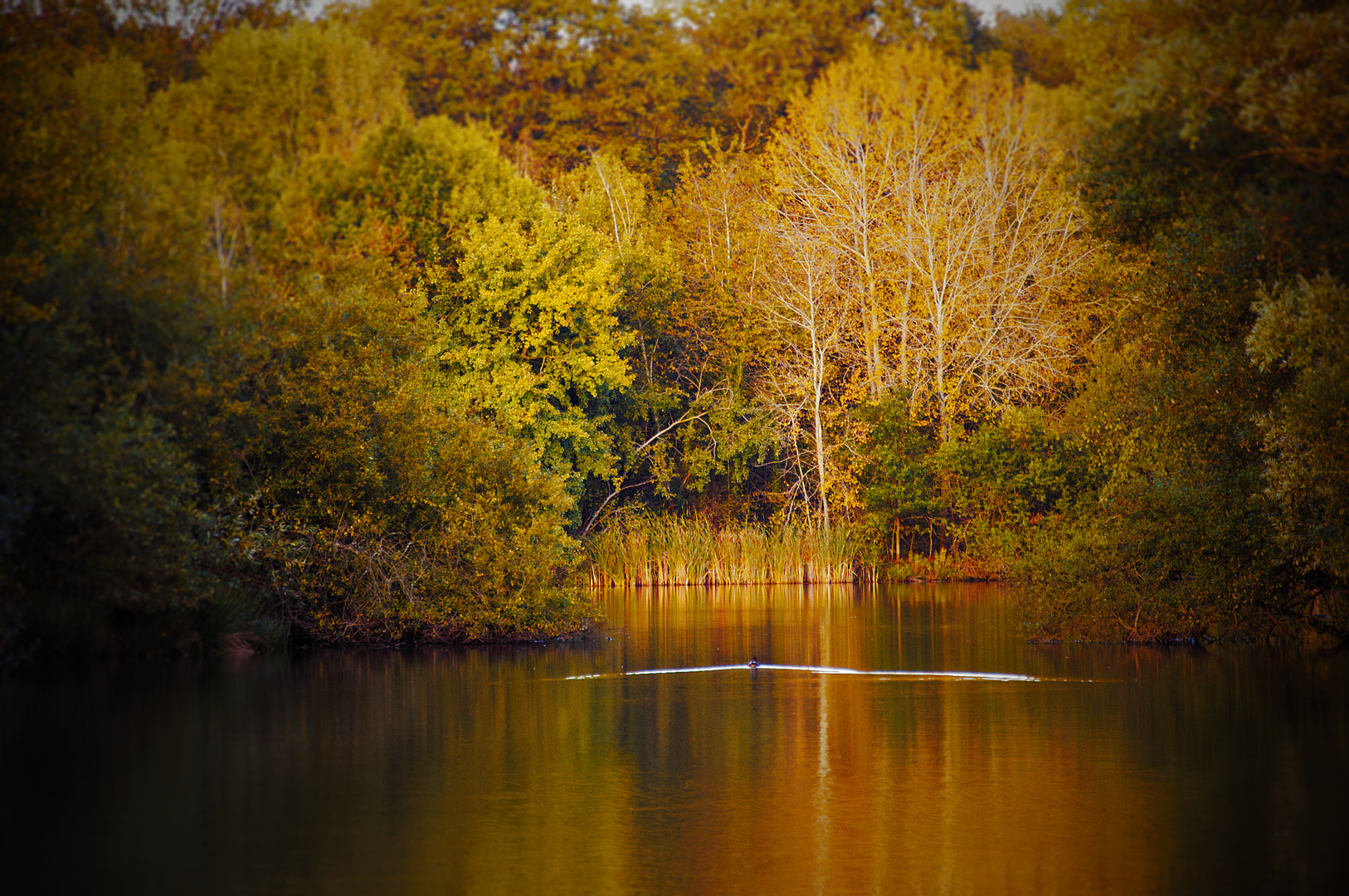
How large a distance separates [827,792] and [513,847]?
2519mm

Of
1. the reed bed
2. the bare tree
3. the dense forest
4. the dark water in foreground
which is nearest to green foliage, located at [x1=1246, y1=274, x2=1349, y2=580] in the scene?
the dense forest

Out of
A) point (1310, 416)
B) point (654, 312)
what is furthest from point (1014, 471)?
point (1310, 416)

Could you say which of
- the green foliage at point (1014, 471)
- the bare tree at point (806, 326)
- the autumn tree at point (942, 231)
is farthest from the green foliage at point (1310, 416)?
the bare tree at point (806, 326)

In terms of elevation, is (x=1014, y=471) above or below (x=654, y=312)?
below

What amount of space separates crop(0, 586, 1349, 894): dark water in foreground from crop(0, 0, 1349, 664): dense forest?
179 cm

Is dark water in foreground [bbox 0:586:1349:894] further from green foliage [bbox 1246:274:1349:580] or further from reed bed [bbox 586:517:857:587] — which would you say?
reed bed [bbox 586:517:857:587]

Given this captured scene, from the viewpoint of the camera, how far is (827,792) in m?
9.79

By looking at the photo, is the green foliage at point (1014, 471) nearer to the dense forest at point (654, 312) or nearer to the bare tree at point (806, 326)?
the dense forest at point (654, 312)

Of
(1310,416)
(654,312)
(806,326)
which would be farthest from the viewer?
(654,312)

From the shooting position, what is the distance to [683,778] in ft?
33.9

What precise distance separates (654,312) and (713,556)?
7398mm

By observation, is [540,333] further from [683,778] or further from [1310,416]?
[683,778]

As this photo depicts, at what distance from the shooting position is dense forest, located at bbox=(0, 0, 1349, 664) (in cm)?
1350

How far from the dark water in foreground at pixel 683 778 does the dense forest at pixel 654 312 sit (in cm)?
179
